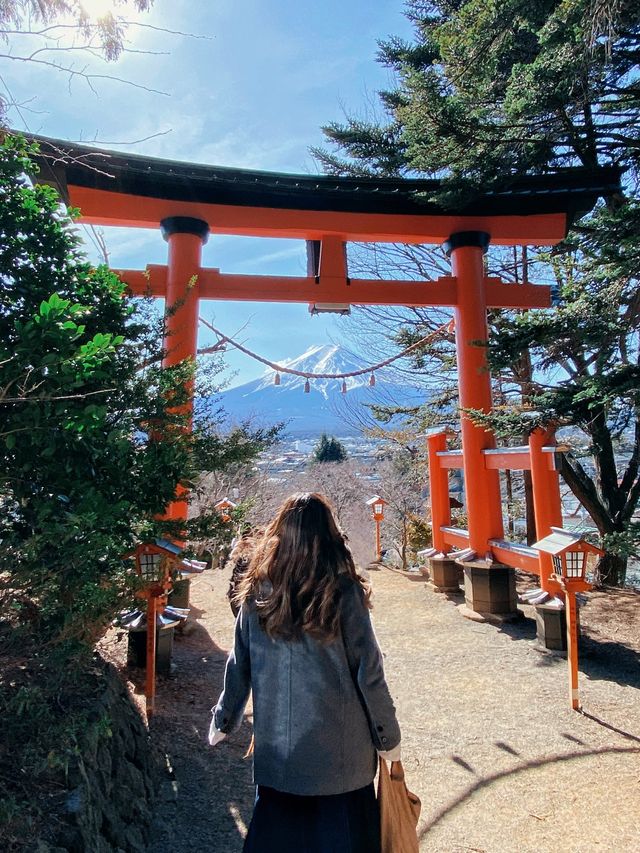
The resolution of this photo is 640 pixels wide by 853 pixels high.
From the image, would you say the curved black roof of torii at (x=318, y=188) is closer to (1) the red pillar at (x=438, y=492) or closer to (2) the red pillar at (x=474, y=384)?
(2) the red pillar at (x=474, y=384)

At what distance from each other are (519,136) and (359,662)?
4.02 meters

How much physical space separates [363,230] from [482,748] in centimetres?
507

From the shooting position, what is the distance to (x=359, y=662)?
4.83 feet

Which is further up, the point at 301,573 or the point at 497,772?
the point at 301,573

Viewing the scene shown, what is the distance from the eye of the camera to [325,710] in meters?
1.44

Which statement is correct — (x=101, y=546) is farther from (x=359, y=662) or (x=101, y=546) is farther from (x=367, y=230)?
(x=367, y=230)

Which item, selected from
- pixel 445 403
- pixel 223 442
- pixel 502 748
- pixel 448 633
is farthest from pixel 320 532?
pixel 445 403

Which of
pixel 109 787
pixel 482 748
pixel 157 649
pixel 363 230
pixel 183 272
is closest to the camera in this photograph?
pixel 109 787

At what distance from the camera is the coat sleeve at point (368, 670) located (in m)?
1.45

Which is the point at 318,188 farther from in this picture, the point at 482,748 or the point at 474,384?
the point at 482,748

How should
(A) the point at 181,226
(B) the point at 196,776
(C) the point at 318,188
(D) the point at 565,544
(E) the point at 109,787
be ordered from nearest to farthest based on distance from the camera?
(E) the point at 109,787
(B) the point at 196,776
(D) the point at 565,544
(A) the point at 181,226
(C) the point at 318,188

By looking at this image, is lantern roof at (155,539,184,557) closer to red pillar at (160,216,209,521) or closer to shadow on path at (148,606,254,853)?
shadow on path at (148,606,254,853)

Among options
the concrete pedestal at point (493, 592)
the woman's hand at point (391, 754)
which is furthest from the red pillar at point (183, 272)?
the woman's hand at point (391, 754)

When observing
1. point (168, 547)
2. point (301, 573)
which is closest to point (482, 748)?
point (168, 547)
